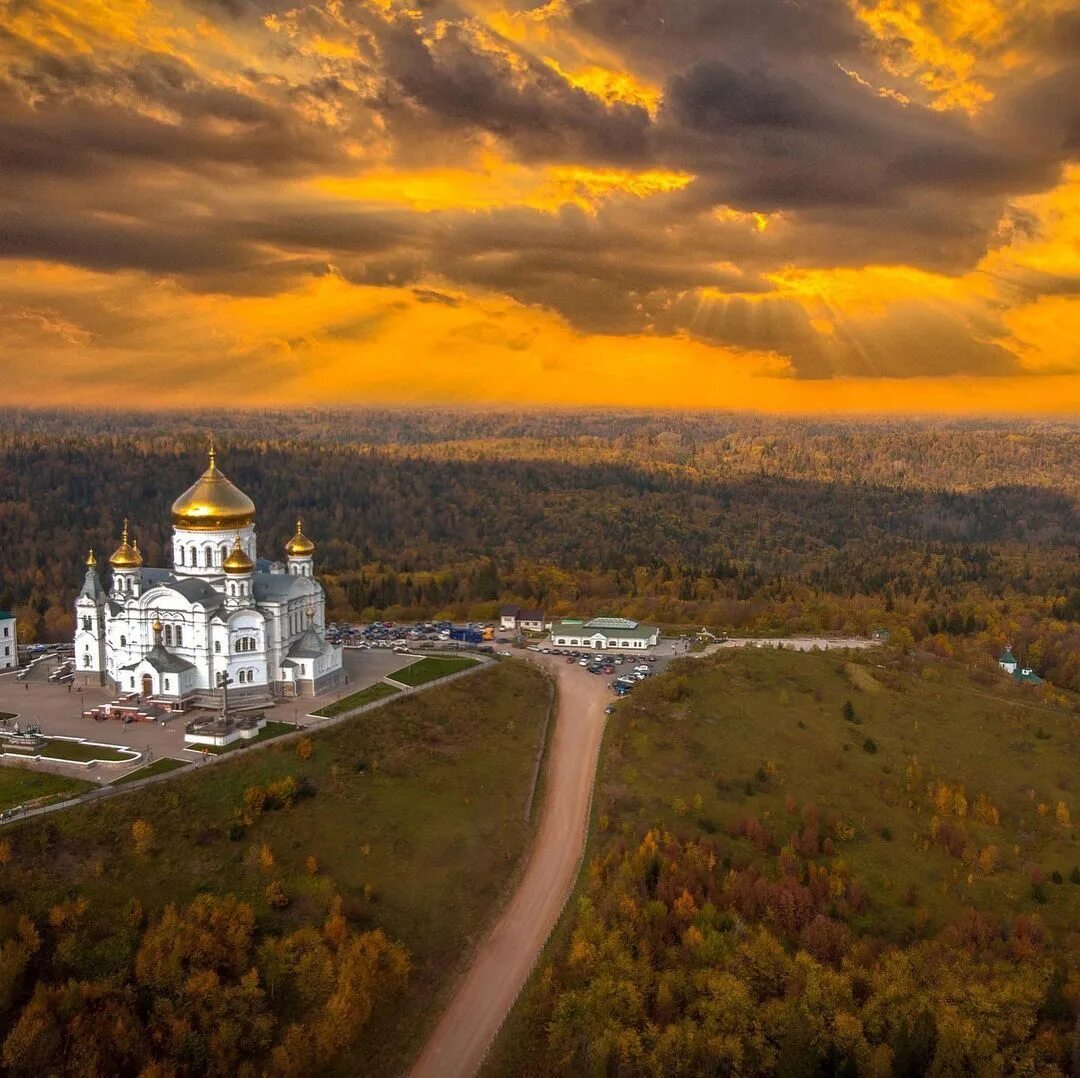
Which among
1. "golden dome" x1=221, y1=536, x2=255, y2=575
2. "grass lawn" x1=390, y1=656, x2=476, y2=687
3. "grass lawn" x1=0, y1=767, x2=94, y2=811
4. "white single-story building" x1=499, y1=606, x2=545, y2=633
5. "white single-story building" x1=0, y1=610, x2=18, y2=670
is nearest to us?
"grass lawn" x1=0, y1=767, x2=94, y2=811

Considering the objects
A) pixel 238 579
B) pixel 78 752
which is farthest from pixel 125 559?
pixel 78 752

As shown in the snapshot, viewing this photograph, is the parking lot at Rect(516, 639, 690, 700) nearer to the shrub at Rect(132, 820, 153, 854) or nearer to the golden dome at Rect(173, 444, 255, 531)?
the golden dome at Rect(173, 444, 255, 531)

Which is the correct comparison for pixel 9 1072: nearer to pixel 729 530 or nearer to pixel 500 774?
pixel 500 774

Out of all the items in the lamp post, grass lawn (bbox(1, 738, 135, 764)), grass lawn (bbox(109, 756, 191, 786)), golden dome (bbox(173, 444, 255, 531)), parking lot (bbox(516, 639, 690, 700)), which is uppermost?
golden dome (bbox(173, 444, 255, 531))

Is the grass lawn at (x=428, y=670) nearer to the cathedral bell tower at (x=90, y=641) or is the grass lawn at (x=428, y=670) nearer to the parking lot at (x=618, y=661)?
the parking lot at (x=618, y=661)

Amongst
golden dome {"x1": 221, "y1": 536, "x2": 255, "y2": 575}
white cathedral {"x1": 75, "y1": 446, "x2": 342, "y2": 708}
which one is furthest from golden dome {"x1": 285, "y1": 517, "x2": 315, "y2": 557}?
golden dome {"x1": 221, "y1": 536, "x2": 255, "y2": 575}
